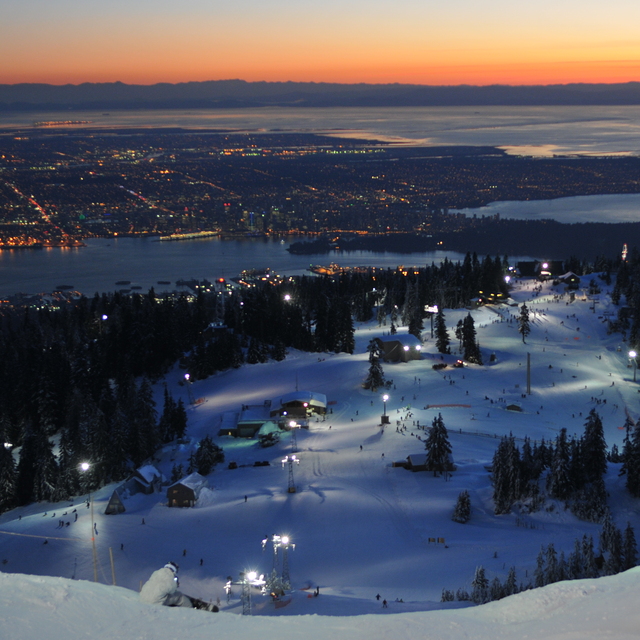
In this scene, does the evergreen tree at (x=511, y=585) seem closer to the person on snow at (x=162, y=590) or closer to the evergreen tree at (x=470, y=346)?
the person on snow at (x=162, y=590)

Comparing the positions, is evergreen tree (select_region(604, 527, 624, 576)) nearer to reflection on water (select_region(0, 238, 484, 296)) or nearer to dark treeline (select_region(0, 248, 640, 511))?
dark treeline (select_region(0, 248, 640, 511))

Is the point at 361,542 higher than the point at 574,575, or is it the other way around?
the point at 574,575

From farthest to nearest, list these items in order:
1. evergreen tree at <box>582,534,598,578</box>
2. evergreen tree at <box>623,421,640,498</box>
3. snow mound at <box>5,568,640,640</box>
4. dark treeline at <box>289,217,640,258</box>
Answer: dark treeline at <box>289,217,640,258</box>, evergreen tree at <box>623,421,640,498</box>, evergreen tree at <box>582,534,598,578</box>, snow mound at <box>5,568,640,640</box>

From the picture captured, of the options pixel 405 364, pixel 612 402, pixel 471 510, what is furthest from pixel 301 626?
pixel 405 364

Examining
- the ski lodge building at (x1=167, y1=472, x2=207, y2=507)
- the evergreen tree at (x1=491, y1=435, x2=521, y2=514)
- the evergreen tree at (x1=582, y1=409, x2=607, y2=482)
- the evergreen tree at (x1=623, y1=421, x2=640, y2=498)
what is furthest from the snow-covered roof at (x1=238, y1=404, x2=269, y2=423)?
the evergreen tree at (x1=623, y1=421, x2=640, y2=498)

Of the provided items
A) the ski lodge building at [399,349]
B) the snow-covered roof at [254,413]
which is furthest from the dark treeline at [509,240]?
the snow-covered roof at [254,413]

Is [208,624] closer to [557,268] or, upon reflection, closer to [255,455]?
[255,455]
